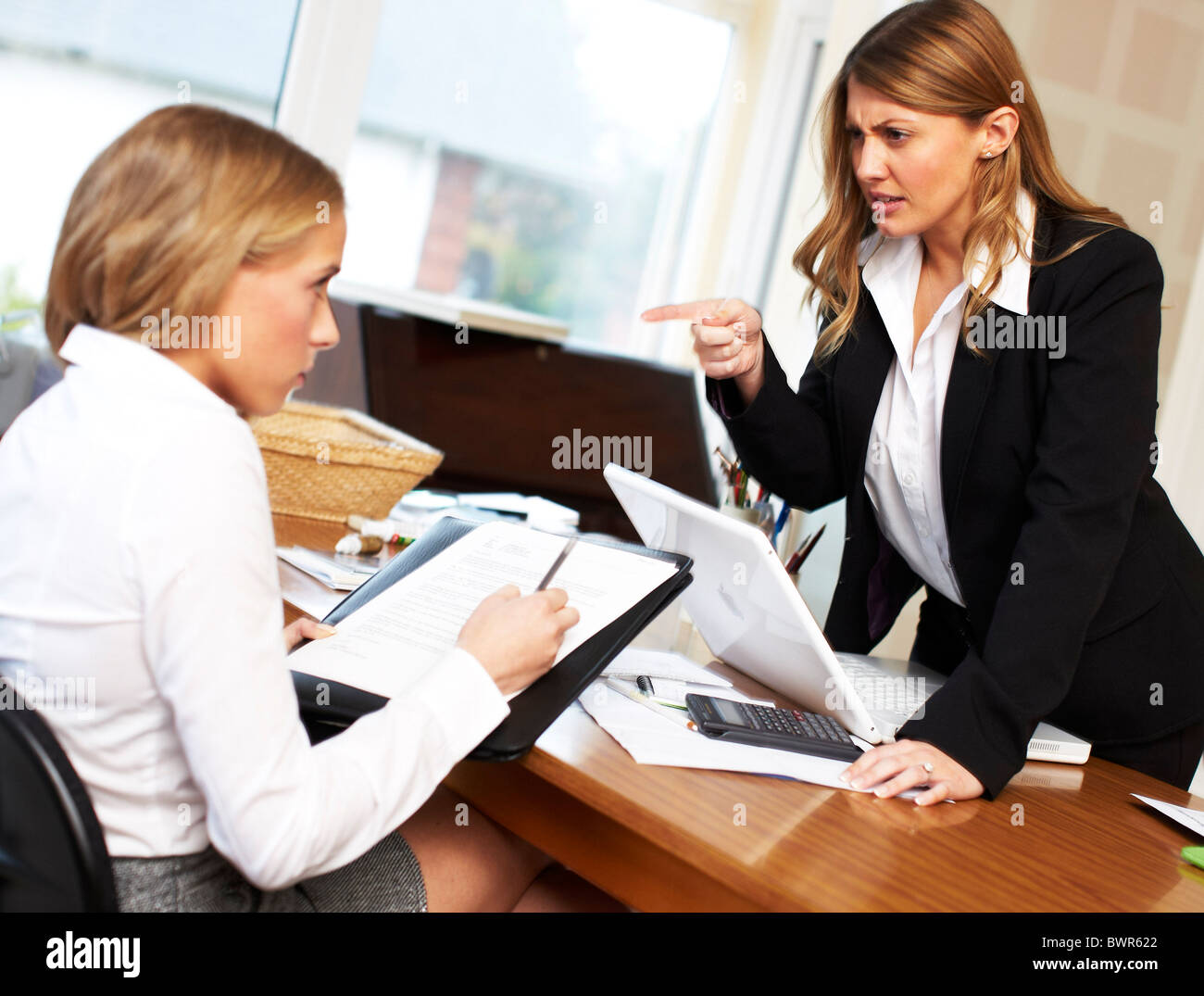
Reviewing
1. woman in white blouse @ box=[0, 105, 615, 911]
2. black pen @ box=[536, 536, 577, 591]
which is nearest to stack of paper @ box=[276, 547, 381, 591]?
black pen @ box=[536, 536, 577, 591]

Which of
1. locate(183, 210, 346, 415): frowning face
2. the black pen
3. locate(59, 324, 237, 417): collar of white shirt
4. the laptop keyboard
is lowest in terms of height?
the laptop keyboard

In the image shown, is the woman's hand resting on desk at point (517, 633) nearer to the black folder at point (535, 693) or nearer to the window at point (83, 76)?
the black folder at point (535, 693)

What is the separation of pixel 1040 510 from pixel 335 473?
3.67ft

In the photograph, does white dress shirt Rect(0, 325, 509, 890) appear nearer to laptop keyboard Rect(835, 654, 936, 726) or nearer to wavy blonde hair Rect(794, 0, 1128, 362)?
laptop keyboard Rect(835, 654, 936, 726)

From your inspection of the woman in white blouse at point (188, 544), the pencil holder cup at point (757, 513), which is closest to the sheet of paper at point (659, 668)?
the woman in white blouse at point (188, 544)

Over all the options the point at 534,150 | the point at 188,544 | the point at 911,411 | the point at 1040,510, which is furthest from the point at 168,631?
the point at 534,150

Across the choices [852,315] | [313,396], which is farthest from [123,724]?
[313,396]

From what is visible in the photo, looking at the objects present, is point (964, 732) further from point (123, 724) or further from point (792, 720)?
point (123, 724)

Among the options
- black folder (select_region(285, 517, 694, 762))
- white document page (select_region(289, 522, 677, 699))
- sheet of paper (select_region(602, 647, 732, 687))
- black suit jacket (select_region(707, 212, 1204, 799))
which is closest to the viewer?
black folder (select_region(285, 517, 694, 762))

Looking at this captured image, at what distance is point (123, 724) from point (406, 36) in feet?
9.13

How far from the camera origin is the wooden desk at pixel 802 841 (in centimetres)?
87

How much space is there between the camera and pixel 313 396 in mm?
2643

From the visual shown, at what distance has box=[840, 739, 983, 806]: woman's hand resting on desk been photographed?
1068 millimetres

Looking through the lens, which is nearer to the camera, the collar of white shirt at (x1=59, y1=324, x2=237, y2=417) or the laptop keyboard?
the collar of white shirt at (x1=59, y1=324, x2=237, y2=417)
